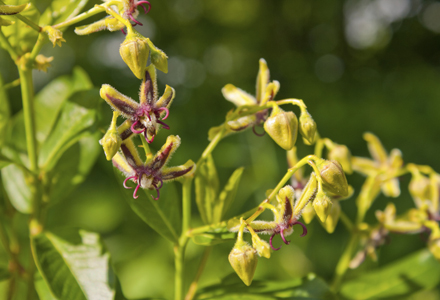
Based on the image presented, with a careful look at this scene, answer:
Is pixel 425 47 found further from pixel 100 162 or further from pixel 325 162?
pixel 325 162

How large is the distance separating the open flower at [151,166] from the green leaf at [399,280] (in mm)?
773

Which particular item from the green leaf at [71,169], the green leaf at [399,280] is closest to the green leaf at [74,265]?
the green leaf at [71,169]

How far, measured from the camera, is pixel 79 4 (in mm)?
1021

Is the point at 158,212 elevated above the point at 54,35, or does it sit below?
below

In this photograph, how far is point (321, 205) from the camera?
921mm

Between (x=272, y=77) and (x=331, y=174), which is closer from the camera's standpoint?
(x=331, y=174)

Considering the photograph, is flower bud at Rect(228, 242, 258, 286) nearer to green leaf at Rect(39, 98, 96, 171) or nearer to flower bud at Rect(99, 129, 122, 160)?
flower bud at Rect(99, 129, 122, 160)

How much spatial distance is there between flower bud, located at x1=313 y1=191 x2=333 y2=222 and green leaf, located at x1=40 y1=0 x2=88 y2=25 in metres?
0.75

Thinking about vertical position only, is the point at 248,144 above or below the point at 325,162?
below

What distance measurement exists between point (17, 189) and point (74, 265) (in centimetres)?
39

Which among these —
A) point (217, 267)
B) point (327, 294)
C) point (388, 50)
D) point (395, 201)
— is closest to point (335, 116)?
point (395, 201)

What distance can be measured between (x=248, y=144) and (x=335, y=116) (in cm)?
106

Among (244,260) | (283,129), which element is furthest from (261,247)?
(283,129)

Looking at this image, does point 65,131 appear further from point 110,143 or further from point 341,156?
point 341,156
